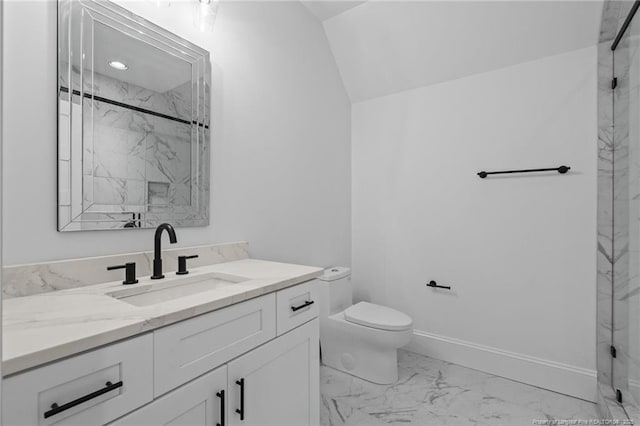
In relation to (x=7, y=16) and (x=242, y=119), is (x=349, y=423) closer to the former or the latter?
(x=242, y=119)

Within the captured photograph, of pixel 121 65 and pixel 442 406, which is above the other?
pixel 121 65

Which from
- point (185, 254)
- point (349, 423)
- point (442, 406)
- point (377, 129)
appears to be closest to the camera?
point (185, 254)

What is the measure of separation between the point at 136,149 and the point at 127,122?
112 millimetres

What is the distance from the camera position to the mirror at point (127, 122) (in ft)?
3.99

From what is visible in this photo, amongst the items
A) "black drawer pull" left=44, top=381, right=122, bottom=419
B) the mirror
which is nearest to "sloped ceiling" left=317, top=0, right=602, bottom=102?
the mirror

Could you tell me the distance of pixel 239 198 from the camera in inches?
73.4

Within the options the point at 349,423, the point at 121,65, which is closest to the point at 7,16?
the point at 121,65

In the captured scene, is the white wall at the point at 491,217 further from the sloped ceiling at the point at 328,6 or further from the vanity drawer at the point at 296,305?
the vanity drawer at the point at 296,305

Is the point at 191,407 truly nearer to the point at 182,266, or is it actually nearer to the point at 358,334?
the point at 182,266

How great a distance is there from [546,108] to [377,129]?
119 centimetres

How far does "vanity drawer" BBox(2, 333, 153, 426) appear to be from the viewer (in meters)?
0.67

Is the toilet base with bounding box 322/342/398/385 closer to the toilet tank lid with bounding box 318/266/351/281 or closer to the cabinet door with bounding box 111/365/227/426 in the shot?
the toilet tank lid with bounding box 318/266/351/281

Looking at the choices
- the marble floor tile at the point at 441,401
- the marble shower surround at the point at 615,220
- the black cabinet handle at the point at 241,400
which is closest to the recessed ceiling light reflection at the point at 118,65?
the black cabinet handle at the point at 241,400

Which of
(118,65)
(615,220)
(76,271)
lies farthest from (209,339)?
(615,220)
